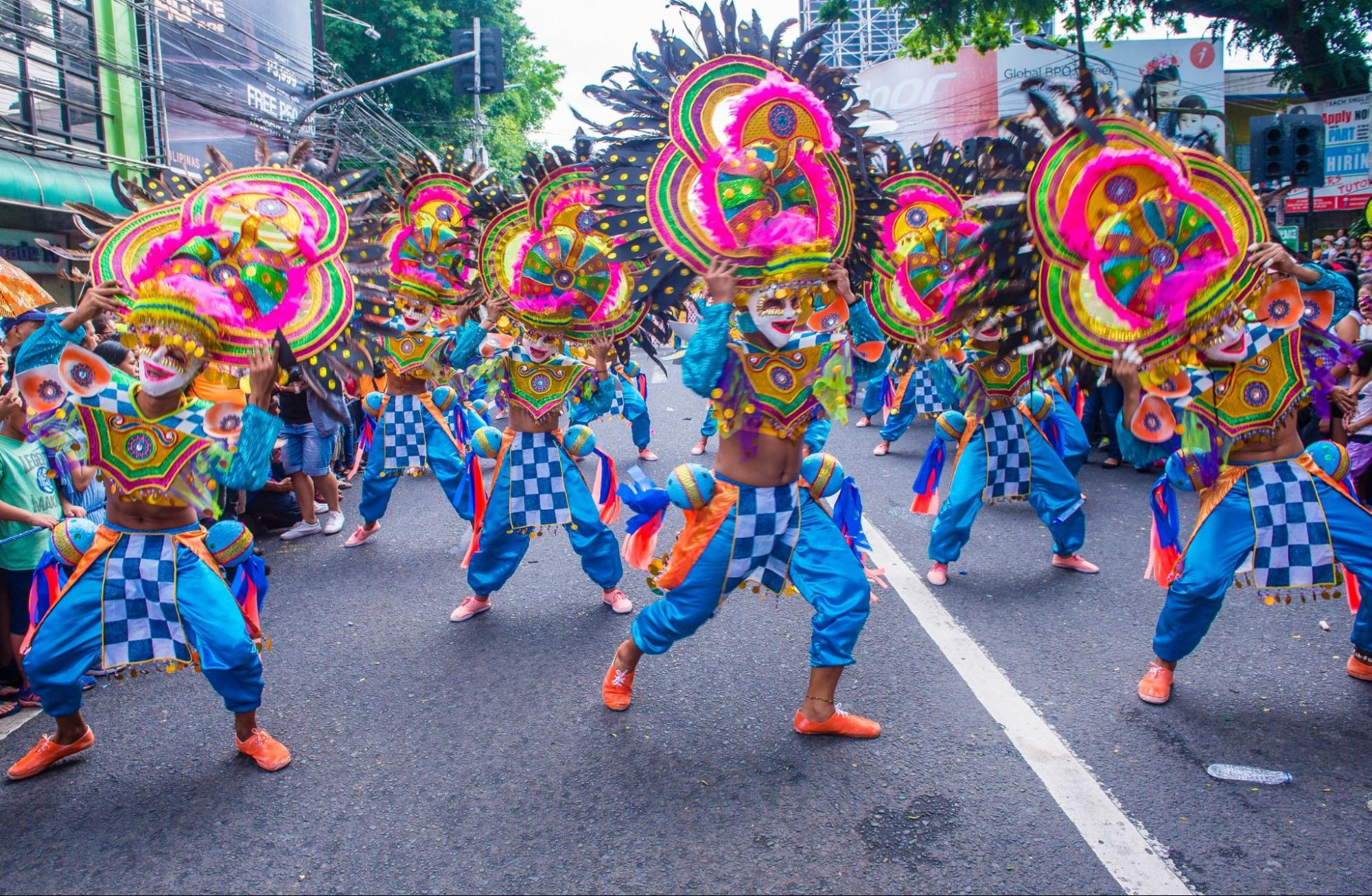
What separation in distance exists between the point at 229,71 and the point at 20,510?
1701cm

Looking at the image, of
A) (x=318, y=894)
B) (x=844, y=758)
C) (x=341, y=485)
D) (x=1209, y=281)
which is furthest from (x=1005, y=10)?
(x=318, y=894)

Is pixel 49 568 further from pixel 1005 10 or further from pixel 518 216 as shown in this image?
pixel 1005 10

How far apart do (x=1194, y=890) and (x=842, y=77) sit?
332 cm

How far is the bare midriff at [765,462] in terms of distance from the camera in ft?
12.0

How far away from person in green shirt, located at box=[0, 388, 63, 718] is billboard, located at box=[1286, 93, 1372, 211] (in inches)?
754

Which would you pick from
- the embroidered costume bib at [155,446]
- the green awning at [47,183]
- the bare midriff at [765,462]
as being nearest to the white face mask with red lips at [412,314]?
the embroidered costume bib at [155,446]

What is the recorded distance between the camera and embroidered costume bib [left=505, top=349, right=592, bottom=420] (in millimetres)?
5215

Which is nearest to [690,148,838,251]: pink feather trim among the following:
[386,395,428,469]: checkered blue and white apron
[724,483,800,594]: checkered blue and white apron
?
[724,483,800,594]: checkered blue and white apron

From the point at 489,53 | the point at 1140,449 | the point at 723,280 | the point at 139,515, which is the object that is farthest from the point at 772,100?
the point at 489,53

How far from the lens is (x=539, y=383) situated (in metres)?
5.23

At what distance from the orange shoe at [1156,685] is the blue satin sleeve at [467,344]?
4001 millimetres

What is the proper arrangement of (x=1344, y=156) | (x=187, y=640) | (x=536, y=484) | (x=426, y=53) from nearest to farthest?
(x=187, y=640) < (x=536, y=484) < (x=1344, y=156) < (x=426, y=53)

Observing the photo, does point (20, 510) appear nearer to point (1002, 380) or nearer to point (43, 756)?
point (43, 756)

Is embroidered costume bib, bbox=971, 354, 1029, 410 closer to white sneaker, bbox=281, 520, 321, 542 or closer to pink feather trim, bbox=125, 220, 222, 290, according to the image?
pink feather trim, bbox=125, 220, 222, 290
